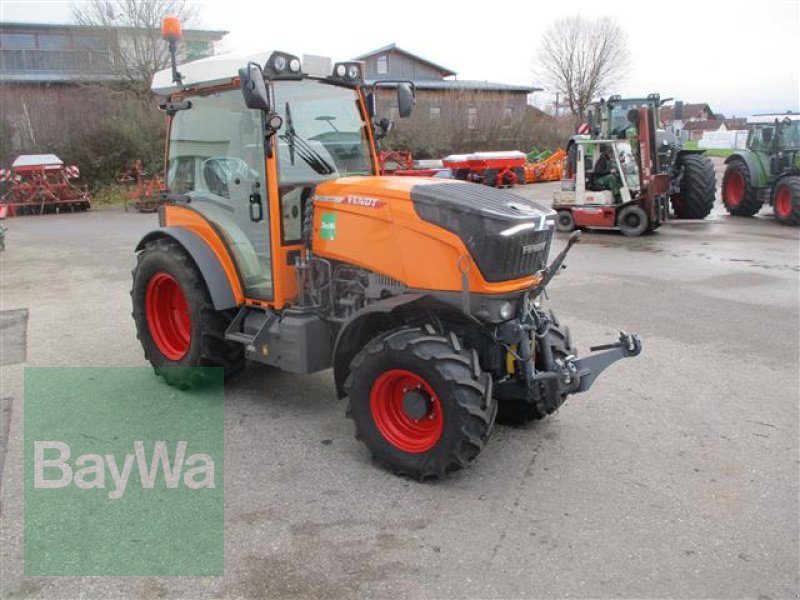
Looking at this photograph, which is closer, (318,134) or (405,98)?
(318,134)

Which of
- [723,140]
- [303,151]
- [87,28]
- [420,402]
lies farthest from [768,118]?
[723,140]

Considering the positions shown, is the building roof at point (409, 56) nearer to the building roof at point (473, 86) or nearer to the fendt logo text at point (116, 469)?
the building roof at point (473, 86)

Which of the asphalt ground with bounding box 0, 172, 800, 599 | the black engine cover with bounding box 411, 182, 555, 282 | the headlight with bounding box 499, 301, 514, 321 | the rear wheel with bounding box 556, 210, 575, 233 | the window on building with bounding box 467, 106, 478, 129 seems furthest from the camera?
the window on building with bounding box 467, 106, 478, 129

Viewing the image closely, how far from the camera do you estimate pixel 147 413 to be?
4.61m

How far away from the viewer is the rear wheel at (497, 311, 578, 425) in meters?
4.16

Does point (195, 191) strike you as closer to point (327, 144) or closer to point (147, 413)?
point (327, 144)

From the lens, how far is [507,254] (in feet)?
11.9

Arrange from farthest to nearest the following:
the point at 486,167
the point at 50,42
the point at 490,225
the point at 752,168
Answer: the point at 50,42
the point at 486,167
the point at 752,168
the point at 490,225

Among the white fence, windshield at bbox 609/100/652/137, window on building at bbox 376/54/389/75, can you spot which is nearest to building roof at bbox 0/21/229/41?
window on building at bbox 376/54/389/75

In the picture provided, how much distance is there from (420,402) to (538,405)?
96 centimetres

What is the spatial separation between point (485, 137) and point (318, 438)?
1152 inches

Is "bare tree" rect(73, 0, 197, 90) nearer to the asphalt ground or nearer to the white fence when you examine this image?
the asphalt ground

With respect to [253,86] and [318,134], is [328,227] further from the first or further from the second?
[253,86]

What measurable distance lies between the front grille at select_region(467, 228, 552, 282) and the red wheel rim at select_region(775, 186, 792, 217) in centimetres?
1222
